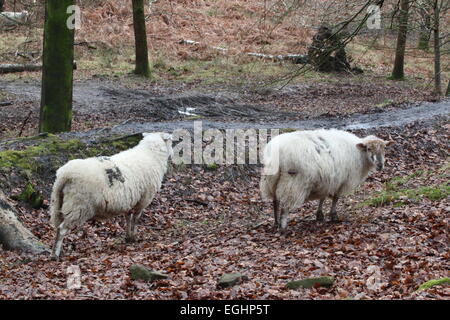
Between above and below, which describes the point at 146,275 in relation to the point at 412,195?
below

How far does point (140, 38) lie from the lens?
1009 inches

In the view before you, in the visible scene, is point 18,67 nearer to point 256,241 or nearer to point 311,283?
point 256,241

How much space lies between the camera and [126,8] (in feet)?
116

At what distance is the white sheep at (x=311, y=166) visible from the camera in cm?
934

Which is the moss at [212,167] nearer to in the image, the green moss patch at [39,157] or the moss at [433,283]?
the green moss patch at [39,157]

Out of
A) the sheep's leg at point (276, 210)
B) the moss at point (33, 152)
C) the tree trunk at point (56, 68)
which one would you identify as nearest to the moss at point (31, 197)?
the moss at point (33, 152)

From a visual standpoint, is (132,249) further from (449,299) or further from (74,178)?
(449,299)

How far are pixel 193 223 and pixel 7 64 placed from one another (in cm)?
1830

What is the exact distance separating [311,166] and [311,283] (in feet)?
10.2

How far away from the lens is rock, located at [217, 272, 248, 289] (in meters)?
6.79

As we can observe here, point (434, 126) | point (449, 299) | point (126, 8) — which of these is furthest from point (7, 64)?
point (449, 299)

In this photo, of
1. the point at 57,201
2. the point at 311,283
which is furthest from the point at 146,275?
the point at 57,201

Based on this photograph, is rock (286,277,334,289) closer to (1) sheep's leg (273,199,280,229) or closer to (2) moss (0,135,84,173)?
(1) sheep's leg (273,199,280,229)

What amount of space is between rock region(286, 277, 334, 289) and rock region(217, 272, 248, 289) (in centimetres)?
62
